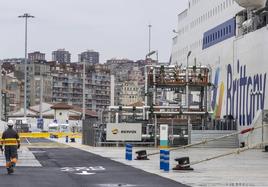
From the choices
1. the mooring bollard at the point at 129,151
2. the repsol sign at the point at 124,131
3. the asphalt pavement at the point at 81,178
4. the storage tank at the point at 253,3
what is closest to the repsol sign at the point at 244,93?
the storage tank at the point at 253,3

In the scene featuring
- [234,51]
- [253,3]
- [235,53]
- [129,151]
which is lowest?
[129,151]

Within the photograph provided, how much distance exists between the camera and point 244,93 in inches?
1973

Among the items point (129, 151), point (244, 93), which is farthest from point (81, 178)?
point (244, 93)

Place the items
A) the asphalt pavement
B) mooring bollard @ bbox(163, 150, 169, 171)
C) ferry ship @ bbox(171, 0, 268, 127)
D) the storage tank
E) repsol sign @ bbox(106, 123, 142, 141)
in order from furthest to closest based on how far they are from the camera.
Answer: repsol sign @ bbox(106, 123, 142, 141), the storage tank, ferry ship @ bbox(171, 0, 268, 127), mooring bollard @ bbox(163, 150, 169, 171), the asphalt pavement

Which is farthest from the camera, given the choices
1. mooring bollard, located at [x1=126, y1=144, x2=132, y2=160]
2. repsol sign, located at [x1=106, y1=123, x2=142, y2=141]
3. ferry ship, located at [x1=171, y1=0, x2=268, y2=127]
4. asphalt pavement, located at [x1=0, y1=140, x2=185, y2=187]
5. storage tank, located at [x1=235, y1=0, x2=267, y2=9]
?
repsol sign, located at [x1=106, y1=123, x2=142, y2=141]

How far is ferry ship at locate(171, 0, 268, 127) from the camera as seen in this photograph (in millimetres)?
47562

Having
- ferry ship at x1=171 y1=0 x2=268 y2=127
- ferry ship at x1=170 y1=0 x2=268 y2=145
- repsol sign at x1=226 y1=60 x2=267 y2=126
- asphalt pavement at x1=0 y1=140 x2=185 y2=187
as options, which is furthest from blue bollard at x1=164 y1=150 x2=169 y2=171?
repsol sign at x1=226 y1=60 x2=267 y2=126

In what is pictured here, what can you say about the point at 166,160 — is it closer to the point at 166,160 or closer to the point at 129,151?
the point at 166,160

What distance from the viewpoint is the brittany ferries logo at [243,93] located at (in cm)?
4662

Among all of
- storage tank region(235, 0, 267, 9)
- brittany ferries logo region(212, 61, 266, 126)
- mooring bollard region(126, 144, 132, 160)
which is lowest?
mooring bollard region(126, 144, 132, 160)

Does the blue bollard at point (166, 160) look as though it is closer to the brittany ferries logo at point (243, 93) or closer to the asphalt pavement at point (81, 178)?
the asphalt pavement at point (81, 178)

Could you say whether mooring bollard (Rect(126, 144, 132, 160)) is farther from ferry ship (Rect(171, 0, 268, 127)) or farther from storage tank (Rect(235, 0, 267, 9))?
storage tank (Rect(235, 0, 267, 9))

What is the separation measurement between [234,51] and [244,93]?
5.92 meters

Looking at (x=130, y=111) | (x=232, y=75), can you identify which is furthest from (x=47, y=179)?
(x=130, y=111)
